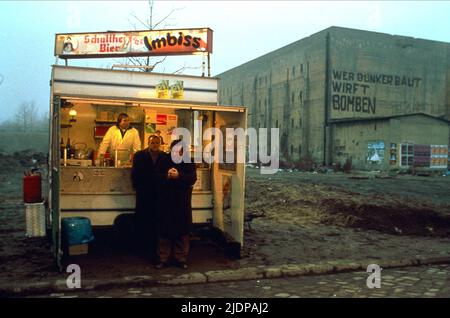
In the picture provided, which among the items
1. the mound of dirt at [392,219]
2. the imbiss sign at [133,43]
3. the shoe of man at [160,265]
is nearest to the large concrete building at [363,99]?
the mound of dirt at [392,219]

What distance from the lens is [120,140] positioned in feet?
30.7

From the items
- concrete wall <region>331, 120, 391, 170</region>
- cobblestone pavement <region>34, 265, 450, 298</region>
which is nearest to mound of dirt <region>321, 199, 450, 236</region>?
cobblestone pavement <region>34, 265, 450, 298</region>

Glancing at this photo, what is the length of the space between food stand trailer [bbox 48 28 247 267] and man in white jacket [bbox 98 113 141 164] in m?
0.23

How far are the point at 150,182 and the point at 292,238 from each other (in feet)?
13.6

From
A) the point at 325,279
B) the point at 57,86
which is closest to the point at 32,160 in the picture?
the point at 57,86

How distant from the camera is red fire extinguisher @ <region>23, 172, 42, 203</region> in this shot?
9164 millimetres

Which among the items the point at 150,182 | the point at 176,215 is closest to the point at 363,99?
the point at 150,182

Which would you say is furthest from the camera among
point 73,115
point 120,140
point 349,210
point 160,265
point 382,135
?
point 382,135

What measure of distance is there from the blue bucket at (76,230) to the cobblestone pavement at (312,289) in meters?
1.41

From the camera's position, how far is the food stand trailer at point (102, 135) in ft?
27.1

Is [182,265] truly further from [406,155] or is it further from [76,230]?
[406,155]

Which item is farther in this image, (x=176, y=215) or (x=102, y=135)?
(x=102, y=135)

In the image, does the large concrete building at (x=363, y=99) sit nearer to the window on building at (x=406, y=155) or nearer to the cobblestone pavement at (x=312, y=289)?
the window on building at (x=406, y=155)

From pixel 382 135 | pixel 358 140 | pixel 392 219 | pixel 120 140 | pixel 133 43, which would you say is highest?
pixel 133 43
